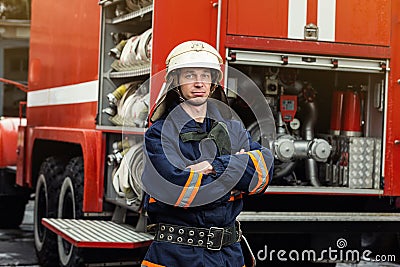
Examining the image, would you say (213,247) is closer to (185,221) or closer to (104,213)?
(185,221)

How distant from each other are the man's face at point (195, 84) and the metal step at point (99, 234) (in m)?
2.22

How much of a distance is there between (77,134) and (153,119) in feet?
11.2

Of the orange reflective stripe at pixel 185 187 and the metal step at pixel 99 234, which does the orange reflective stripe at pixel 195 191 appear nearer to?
the orange reflective stripe at pixel 185 187

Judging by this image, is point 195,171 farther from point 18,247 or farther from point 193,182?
point 18,247

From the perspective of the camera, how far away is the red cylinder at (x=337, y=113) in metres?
6.88

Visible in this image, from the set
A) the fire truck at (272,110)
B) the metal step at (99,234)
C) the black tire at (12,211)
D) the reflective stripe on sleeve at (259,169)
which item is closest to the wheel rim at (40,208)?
the fire truck at (272,110)

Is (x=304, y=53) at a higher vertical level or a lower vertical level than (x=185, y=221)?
higher

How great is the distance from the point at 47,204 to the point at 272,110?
9.43 feet

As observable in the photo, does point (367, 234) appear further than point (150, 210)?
Yes

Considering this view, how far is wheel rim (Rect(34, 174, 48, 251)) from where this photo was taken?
881cm

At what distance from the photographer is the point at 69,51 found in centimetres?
841

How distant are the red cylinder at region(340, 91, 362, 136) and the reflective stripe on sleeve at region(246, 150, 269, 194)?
8.87ft

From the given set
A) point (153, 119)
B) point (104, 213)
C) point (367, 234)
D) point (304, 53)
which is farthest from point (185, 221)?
point (104, 213)

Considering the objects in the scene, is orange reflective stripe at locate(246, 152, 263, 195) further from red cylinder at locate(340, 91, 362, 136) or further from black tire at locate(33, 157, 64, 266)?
black tire at locate(33, 157, 64, 266)
